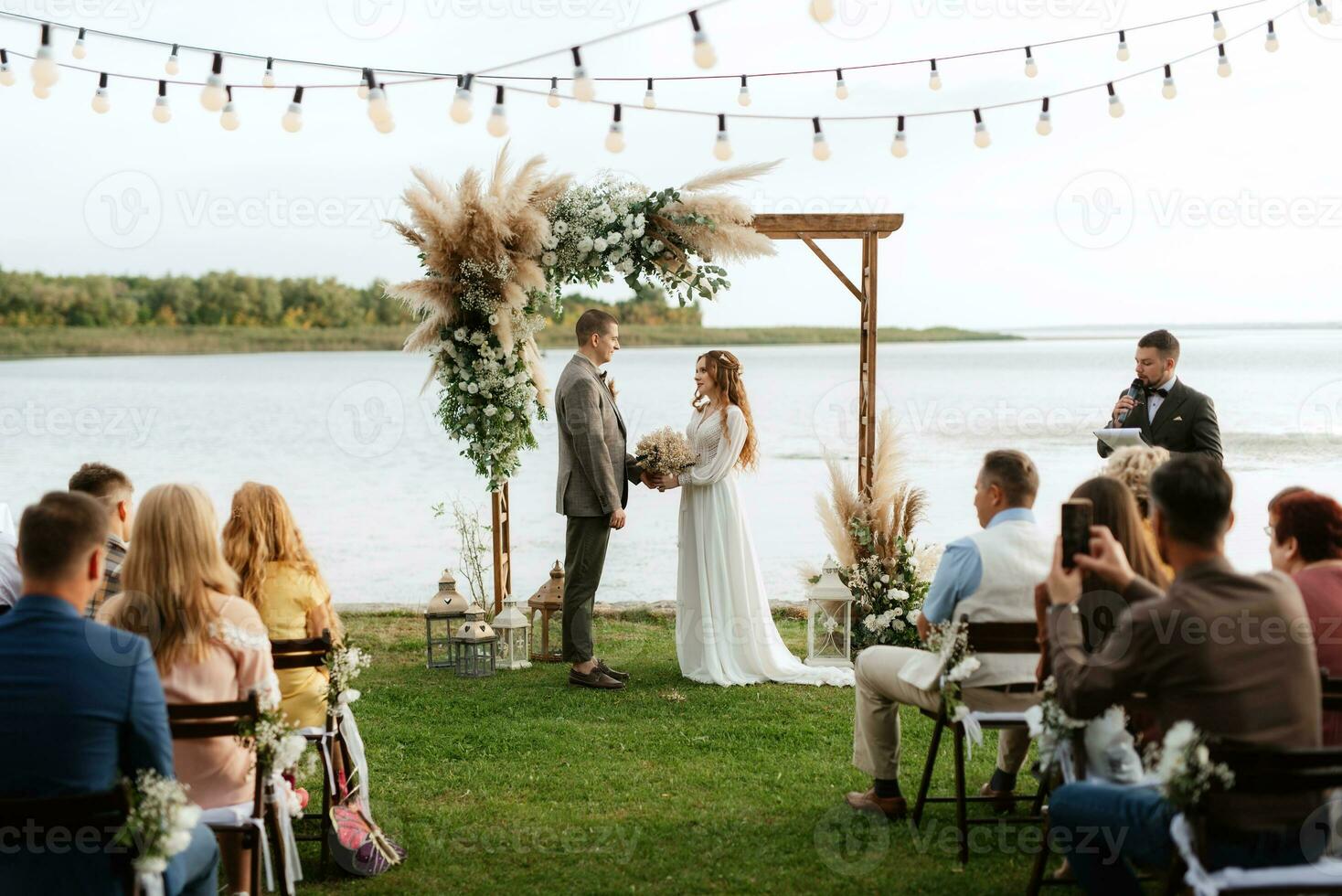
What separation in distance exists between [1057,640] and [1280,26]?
16.4 ft

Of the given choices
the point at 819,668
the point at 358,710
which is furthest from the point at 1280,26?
the point at 358,710

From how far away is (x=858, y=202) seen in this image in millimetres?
7258

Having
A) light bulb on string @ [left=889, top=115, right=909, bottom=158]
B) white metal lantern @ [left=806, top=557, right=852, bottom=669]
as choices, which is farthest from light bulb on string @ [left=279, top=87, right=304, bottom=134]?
white metal lantern @ [left=806, top=557, right=852, bottom=669]

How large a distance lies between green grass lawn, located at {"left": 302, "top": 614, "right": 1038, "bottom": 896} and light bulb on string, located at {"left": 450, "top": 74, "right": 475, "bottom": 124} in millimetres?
2896

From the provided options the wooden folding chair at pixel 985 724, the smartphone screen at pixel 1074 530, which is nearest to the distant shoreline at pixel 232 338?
the wooden folding chair at pixel 985 724

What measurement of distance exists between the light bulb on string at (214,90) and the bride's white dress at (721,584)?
310 cm

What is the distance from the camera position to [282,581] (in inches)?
165

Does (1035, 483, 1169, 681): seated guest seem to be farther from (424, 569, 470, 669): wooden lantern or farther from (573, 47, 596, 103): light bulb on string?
(424, 569, 470, 669): wooden lantern

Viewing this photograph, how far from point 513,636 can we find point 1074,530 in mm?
4716

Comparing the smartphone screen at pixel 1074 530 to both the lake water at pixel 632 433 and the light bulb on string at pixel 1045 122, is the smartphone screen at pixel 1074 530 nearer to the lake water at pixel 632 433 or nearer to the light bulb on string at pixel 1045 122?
the light bulb on string at pixel 1045 122

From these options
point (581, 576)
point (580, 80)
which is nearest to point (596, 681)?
point (581, 576)

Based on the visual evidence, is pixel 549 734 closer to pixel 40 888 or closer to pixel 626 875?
pixel 626 875

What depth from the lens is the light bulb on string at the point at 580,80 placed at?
498 centimetres

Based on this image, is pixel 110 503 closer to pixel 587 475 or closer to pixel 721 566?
pixel 587 475
